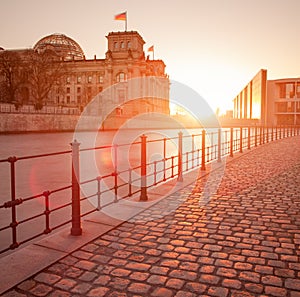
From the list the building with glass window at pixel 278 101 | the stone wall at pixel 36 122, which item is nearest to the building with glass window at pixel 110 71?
the building with glass window at pixel 278 101

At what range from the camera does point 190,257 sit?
397 cm

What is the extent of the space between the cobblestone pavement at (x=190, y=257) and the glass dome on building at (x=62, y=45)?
87116 mm

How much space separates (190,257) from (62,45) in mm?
92256

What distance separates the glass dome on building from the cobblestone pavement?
286 ft

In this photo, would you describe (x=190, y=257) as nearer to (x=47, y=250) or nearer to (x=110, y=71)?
(x=47, y=250)

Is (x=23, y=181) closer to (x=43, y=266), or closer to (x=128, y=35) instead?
(x=43, y=266)

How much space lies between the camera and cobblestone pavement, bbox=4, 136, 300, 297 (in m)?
3.25

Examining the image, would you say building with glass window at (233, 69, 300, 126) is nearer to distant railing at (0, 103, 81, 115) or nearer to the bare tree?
distant railing at (0, 103, 81, 115)

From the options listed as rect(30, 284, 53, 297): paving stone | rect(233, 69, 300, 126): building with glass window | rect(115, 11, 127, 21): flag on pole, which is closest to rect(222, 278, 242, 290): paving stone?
rect(30, 284, 53, 297): paving stone

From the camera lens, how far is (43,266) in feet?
12.1

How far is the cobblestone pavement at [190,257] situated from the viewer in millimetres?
3252

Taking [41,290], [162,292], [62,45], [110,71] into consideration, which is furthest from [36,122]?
[62,45]

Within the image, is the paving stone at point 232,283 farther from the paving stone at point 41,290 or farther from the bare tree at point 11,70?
the bare tree at point 11,70

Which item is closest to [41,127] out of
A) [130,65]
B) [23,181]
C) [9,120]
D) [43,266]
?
[9,120]
